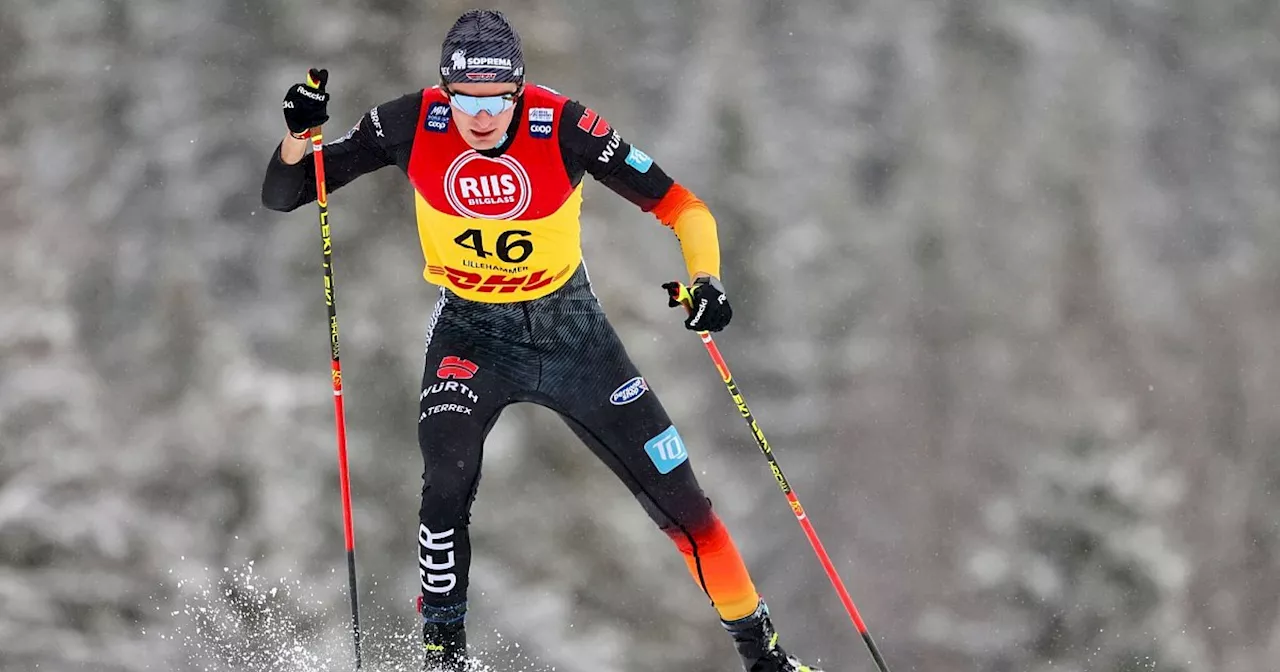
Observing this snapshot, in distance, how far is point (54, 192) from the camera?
16.3 feet

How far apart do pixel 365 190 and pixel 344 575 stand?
5.27 feet

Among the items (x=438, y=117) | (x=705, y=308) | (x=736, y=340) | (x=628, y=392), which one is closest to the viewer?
(x=705, y=308)

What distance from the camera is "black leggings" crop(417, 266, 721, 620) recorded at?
3.21 metres

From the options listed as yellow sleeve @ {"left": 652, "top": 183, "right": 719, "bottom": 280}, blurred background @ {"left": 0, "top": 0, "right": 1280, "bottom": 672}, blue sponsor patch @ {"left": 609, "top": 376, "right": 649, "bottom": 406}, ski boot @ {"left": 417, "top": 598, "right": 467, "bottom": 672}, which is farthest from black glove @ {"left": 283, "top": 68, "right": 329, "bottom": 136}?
blurred background @ {"left": 0, "top": 0, "right": 1280, "bottom": 672}

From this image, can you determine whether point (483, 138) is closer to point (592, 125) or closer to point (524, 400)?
point (592, 125)

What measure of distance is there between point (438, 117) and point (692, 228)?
727 millimetres

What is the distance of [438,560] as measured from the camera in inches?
126

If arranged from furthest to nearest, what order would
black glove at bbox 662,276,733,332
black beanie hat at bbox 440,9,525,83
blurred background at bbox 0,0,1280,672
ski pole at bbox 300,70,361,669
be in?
1. blurred background at bbox 0,0,1280,672
2. ski pole at bbox 300,70,361,669
3. black glove at bbox 662,276,733,332
4. black beanie hat at bbox 440,9,525,83

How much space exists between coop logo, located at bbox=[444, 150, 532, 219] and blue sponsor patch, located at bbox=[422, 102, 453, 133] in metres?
0.09

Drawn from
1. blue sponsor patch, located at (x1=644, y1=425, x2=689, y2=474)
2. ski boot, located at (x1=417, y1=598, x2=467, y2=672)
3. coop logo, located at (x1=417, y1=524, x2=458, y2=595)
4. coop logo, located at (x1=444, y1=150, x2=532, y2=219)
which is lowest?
ski boot, located at (x1=417, y1=598, x2=467, y2=672)

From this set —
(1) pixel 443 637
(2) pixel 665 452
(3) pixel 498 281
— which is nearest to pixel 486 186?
(3) pixel 498 281

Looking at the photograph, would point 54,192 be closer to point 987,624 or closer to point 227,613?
point 227,613

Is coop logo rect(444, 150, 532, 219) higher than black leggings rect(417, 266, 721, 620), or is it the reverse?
coop logo rect(444, 150, 532, 219)

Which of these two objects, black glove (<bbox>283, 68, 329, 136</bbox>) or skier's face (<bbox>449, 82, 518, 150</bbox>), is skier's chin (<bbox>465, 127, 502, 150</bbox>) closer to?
skier's face (<bbox>449, 82, 518, 150</bbox>)
